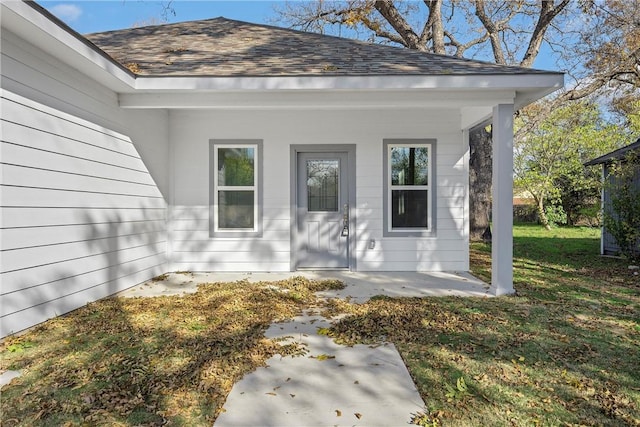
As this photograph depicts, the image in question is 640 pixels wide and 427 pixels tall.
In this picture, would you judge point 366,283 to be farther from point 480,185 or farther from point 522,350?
point 480,185

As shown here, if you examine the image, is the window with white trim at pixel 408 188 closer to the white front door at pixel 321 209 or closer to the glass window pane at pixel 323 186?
the white front door at pixel 321 209

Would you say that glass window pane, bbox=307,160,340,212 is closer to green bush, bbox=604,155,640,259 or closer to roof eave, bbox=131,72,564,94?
roof eave, bbox=131,72,564,94

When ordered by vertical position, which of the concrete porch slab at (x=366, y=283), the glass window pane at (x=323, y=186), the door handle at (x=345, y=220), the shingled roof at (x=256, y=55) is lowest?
the concrete porch slab at (x=366, y=283)

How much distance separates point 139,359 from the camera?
280 cm

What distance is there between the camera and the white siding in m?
6.28

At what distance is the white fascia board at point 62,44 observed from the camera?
2.93 m

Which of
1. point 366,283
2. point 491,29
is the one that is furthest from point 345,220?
point 491,29

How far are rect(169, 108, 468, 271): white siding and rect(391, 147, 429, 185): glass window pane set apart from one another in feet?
0.73

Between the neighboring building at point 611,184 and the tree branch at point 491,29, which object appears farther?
the tree branch at point 491,29

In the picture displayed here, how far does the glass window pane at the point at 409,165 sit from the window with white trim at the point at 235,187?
2238 millimetres

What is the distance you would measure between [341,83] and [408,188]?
96.5 inches

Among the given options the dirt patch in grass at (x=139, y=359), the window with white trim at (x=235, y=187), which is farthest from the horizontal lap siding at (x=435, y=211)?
the dirt patch in grass at (x=139, y=359)

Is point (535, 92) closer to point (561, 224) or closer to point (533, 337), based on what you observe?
point (533, 337)

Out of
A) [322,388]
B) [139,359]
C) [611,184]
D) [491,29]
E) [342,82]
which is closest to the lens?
[322,388]
